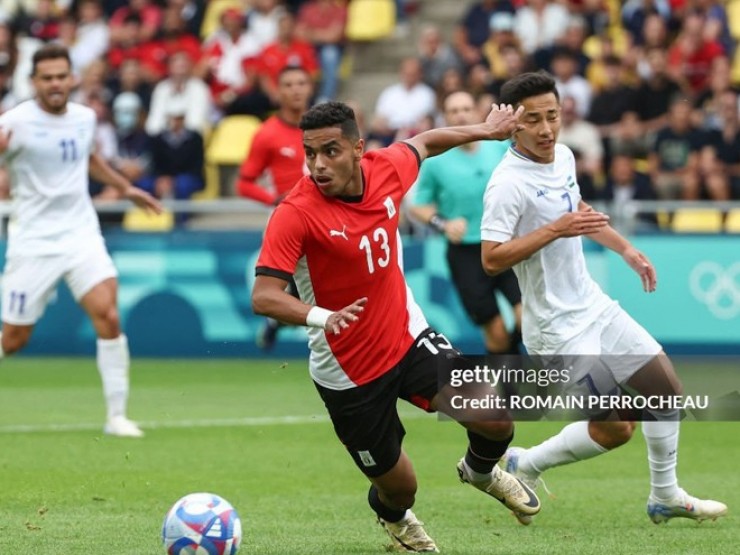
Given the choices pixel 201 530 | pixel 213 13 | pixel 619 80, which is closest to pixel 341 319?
pixel 201 530

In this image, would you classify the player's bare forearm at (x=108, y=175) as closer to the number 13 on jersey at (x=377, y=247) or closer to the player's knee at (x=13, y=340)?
the player's knee at (x=13, y=340)

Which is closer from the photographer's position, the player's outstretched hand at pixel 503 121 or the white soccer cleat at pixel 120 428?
the player's outstretched hand at pixel 503 121

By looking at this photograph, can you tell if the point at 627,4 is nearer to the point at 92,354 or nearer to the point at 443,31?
the point at 443,31

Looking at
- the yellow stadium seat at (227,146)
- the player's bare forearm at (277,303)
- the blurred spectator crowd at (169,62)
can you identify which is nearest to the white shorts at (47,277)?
the player's bare forearm at (277,303)

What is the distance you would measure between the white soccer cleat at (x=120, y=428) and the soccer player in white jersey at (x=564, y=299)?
4.46 metres

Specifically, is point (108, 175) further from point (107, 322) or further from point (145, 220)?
point (145, 220)

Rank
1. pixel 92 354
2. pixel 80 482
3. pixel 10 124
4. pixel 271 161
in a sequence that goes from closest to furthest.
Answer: pixel 80 482 < pixel 10 124 < pixel 271 161 < pixel 92 354

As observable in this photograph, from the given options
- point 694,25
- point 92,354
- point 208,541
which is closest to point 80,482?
point 208,541

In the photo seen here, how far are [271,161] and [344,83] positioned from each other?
32.2 ft

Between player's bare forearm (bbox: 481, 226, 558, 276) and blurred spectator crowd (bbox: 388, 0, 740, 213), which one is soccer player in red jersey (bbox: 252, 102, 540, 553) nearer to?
player's bare forearm (bbox: 481, 226, 558, 276)

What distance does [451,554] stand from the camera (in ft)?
25.1

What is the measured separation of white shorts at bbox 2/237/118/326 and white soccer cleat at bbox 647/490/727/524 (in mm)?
5029

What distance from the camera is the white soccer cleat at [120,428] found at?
1205cm
